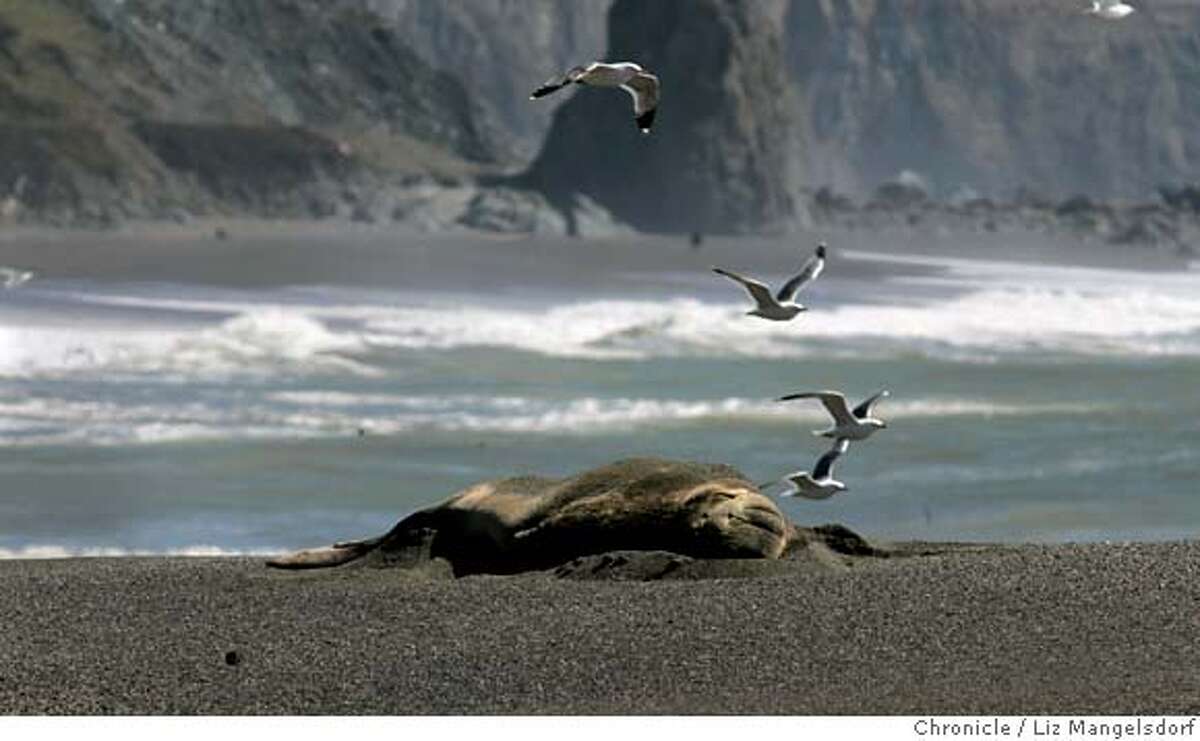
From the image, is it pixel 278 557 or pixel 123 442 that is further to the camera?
pixel 123 442

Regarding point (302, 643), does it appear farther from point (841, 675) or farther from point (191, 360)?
point (191, 360)

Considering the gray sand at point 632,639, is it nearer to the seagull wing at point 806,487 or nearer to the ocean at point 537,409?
the seagull wing at point 806,487

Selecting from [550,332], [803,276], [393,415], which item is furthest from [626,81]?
[550,332]

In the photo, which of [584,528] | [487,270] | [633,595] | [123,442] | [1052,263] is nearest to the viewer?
[633,595]

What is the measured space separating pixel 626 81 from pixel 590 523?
3243 millimetres

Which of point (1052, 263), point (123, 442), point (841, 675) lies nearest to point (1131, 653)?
point (841, 675)

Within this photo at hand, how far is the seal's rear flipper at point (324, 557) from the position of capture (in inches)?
778

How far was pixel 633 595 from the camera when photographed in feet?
57.3

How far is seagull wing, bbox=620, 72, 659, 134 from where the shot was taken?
19328 mm

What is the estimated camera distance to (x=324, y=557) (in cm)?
1986

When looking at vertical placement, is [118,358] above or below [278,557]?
below

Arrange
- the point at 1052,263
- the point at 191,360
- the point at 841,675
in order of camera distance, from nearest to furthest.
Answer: the point at 841,675 < the point at 191,360 < the point at 1052,263

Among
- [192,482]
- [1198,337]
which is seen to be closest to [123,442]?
[192,482]

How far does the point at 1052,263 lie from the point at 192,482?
163253 millimetres
